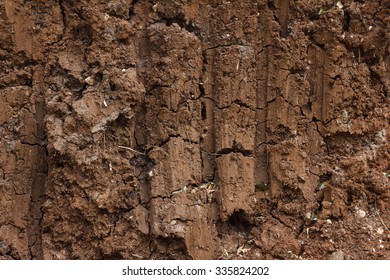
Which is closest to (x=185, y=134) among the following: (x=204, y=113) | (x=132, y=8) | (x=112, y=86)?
(x=204, y=113)

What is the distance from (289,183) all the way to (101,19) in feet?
5.69

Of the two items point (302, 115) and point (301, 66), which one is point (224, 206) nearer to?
point (302, 115)

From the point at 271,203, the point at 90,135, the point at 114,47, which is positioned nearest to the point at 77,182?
the point at 90,135

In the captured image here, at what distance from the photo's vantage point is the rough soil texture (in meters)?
3.77

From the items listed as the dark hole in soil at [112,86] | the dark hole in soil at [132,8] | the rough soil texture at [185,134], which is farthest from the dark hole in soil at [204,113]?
the dark hole in soil at [132,8]

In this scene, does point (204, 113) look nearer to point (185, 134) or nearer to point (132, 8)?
point (185, 134)

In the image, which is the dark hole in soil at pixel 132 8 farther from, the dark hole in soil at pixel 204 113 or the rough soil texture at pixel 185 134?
the dark hole in soil at pixel 204 113

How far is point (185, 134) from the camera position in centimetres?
386

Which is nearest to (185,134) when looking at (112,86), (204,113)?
(204,113)

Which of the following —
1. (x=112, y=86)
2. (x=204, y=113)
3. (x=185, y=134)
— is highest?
(x=112, y=86)

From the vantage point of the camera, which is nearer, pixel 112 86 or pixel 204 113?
pixel 112 86

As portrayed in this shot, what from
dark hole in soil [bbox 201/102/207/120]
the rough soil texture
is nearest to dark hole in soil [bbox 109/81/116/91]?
the rough soil texture

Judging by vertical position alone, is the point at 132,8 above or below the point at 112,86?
above

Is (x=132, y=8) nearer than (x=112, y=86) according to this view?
No
